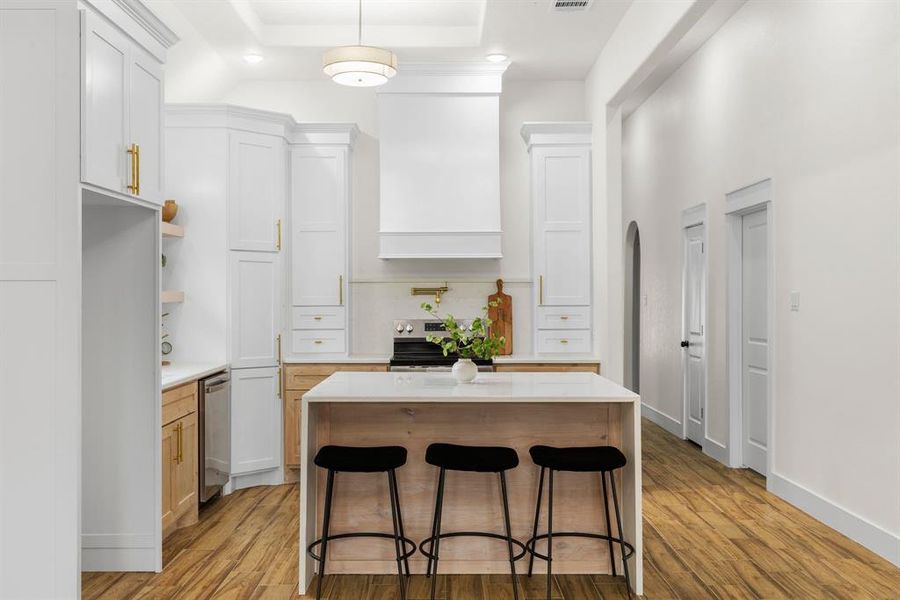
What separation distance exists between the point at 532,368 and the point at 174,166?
3038 mm

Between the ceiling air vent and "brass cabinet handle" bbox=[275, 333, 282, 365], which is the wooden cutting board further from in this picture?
the ceiling air vent

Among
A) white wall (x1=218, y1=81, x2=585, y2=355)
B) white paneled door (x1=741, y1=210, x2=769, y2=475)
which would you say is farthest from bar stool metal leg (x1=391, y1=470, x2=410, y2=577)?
white paneled door (x1=741, y1=210, x2=769, y2=475)

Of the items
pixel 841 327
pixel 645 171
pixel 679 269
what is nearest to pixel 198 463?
pixel 841 327

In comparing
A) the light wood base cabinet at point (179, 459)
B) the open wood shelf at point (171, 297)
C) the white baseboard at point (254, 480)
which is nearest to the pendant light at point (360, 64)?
the open wood shelf at point (171, 297)

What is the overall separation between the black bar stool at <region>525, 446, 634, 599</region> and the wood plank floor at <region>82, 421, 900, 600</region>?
16 centimetres

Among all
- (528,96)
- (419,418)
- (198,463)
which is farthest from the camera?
(528,96)

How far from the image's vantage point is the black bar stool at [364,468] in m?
3.10

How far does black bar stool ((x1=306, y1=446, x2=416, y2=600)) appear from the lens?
10.2ft

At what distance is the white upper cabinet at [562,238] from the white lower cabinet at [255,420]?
2146 millimetres

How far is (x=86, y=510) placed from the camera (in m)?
A: 3.59

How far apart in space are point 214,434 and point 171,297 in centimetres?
99

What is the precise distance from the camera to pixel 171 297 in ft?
16.0

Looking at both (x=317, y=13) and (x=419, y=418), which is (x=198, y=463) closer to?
(x=419, y=418)

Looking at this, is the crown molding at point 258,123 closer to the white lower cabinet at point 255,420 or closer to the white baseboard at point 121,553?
the white lower cabinet at point 255,420
